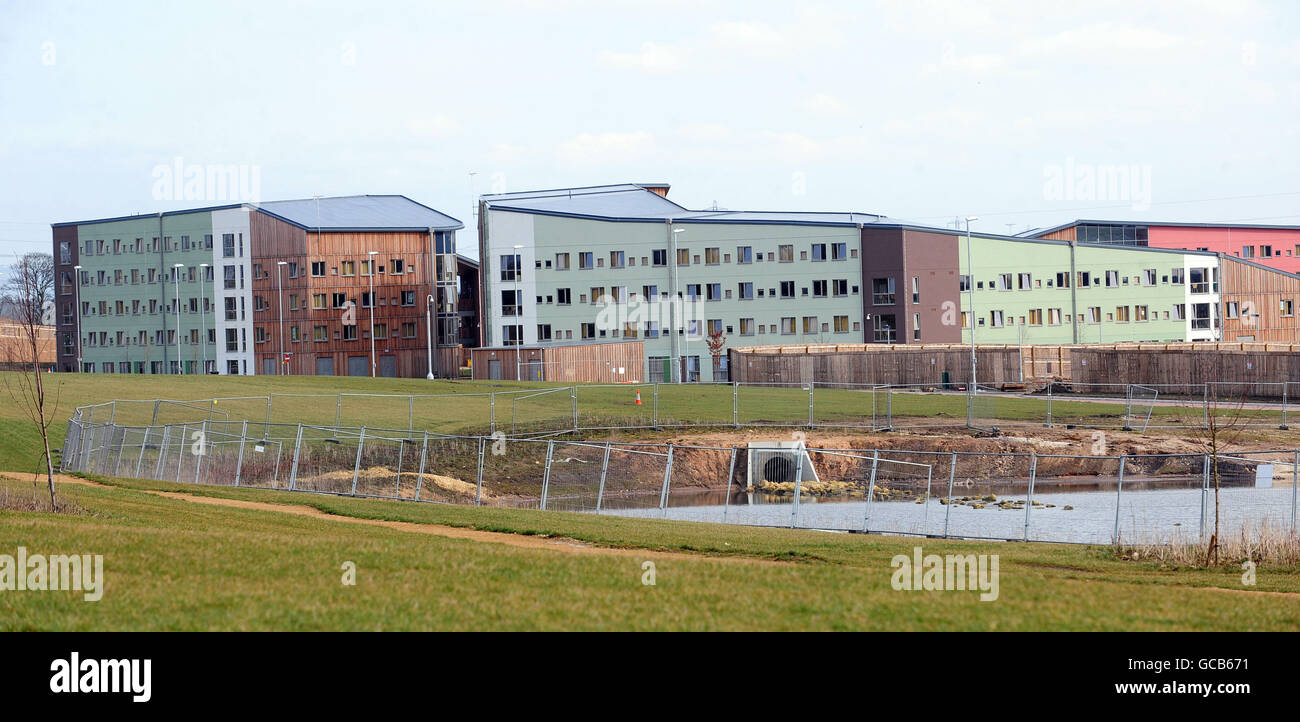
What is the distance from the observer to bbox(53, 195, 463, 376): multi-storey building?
9812 cm

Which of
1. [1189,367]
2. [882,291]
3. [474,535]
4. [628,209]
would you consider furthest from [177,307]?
[474,535]

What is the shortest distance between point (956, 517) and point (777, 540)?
1201 cm

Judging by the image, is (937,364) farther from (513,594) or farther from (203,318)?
(513,594)

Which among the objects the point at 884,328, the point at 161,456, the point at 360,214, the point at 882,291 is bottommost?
the point at 161,456

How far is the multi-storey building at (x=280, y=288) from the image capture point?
3863 inches

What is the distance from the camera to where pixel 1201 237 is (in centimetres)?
12156

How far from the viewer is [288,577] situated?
38.0 ft

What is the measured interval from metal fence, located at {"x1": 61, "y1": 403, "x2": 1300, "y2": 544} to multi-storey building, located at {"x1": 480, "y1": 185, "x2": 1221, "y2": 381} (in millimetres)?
45344

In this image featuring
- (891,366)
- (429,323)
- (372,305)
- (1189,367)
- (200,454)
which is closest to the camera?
(200,454)

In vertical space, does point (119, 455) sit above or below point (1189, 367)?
below

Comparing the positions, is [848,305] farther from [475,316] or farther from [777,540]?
[777,540]

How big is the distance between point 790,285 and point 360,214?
128 feet

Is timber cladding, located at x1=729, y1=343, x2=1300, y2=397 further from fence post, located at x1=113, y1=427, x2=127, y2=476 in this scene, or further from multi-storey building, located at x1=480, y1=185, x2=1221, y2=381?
fence post, located at x1=113, y1=427, x2=127, y2=476

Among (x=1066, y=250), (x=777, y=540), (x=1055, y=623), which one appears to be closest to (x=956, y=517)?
(x=777, y=540)
